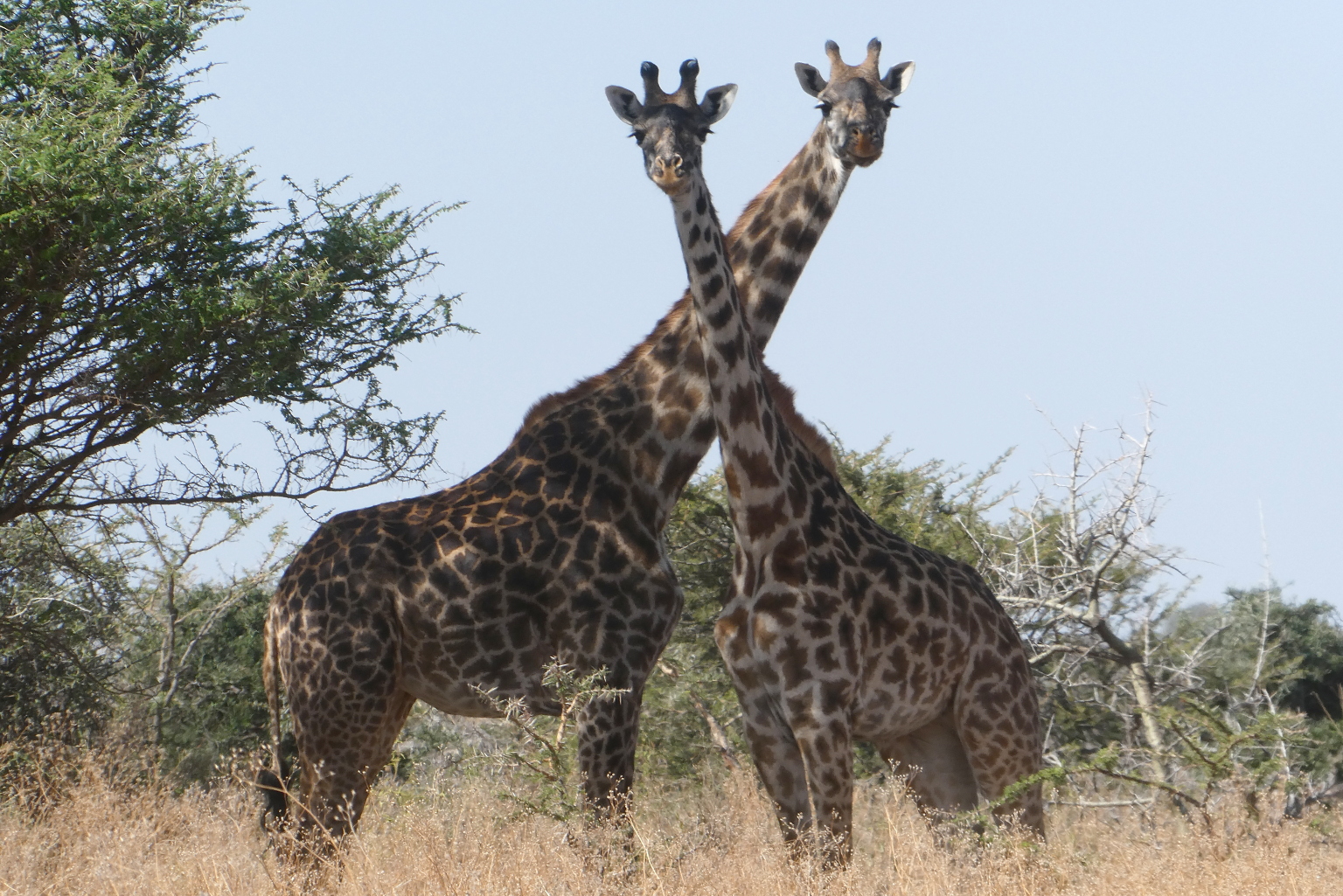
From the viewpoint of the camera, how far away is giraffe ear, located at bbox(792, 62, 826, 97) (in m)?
8.23

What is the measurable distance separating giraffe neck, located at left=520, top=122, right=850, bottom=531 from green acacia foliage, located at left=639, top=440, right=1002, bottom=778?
426 centimetres

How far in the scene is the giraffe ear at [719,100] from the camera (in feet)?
24.1

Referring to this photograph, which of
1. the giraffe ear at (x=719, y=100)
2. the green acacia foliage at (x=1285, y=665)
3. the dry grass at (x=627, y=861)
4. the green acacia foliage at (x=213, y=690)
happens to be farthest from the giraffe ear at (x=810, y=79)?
the green acacia foliage at (x=213, y=690)

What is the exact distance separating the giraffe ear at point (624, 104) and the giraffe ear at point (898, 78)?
1.81 metres

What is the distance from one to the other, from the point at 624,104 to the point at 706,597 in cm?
644

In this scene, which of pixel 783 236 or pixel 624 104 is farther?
pixel 783 236

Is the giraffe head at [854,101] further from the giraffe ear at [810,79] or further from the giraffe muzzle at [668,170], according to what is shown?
the giraffe muzzle at [668,170]

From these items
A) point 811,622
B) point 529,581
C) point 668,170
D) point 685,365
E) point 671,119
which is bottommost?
point 811,622

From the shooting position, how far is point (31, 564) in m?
13.6

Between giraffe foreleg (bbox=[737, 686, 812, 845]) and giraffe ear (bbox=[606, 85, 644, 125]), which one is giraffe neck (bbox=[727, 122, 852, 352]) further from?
giraffe foreleg (bbox=[737, 686, 812, 845])

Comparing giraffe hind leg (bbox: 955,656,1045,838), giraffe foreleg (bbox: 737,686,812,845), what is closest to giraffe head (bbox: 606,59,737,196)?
giraffe foreleg (bbox: 737,686,812,845)

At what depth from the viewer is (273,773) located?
7922 millimetres

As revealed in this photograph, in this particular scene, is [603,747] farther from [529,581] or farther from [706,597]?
[706,597]

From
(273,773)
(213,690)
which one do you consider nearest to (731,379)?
(273,773)
